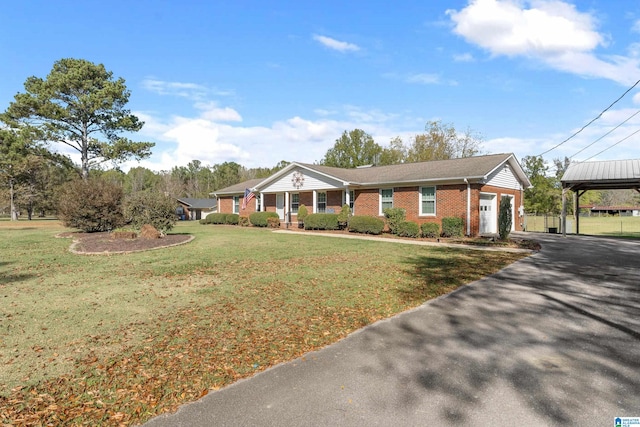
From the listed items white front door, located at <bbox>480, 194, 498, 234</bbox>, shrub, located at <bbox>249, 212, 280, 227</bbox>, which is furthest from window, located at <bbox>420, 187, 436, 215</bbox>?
shrub, located at <bbox>249, 212, 280, 227</bbox>

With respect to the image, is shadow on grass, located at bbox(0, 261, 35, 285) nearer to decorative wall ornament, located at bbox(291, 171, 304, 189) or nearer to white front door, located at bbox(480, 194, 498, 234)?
decorative wall ornament, located at bbox(291, 171, 304, 189)

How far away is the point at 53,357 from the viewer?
3.92m

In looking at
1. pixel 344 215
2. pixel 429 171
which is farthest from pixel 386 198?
pixel 429 171

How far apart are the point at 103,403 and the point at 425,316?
14.1 ft

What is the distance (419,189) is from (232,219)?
1752 cm

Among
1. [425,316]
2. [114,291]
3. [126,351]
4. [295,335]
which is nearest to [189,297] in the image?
[114,291]

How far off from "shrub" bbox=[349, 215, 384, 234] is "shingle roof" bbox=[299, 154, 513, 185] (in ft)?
7.58

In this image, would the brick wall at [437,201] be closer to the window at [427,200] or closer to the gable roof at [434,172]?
the window at [427,200]

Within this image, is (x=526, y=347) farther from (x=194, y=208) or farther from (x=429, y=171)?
(x=194, y=208)

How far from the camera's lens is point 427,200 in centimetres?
1886

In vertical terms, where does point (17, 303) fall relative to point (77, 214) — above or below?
below

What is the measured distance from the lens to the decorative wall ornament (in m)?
24.7

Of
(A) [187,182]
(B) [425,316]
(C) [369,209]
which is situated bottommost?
(B) [425,316]

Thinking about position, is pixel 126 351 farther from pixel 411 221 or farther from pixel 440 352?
pixel 411 221
